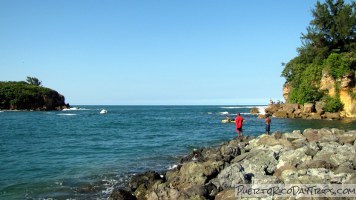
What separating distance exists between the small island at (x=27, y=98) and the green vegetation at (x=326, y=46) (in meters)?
92.3

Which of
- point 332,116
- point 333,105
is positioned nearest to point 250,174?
point 332,116

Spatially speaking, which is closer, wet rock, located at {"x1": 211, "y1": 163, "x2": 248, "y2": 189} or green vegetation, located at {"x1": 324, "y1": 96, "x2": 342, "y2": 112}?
wet rock, located at {"x1": 211, "y1": 163, "x2": 248, "y2": 189}

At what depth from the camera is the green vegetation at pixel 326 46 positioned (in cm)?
5353

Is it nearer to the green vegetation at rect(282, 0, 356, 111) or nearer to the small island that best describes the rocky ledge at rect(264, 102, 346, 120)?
the green vegetation at rect(282, 0, 356, 111)

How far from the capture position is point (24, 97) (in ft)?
399

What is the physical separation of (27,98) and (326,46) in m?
98.3

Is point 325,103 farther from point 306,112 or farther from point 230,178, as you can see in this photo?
point 230,178

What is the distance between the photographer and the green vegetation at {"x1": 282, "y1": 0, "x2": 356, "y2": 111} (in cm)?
5353

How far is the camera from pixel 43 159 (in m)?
23.5

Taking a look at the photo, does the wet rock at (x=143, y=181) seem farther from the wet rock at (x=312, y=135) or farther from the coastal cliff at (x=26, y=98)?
the coastal cliff at (x=26, y=98)

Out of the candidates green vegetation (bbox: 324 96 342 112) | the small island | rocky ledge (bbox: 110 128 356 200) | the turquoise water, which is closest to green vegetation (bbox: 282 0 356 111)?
green vegetation (bbox: 324 96 342 112)

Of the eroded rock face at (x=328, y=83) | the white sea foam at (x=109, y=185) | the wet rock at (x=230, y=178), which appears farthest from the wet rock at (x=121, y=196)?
the eroded rock face at (x=328, y=83)

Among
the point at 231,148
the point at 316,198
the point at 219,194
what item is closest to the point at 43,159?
the point at 231,148

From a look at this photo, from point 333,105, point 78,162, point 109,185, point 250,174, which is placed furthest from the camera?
point 333,105
